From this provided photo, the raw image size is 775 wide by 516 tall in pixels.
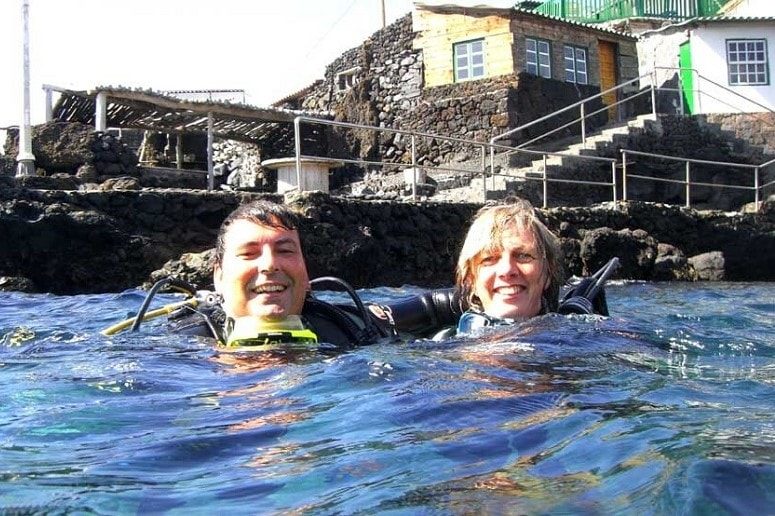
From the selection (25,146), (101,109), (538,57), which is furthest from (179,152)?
(538,57)

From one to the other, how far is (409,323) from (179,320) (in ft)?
4.12

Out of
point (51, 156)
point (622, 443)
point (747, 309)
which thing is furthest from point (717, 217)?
point (622, 443)

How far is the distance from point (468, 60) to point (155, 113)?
29.9ft

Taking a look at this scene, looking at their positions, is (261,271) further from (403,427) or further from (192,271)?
(192,271)

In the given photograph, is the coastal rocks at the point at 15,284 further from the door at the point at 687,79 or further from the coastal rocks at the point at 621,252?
the door at the point at 687,79

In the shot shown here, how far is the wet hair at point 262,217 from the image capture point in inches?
157

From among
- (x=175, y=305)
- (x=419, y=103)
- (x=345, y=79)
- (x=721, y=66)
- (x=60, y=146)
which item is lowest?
(x=175, y=305)

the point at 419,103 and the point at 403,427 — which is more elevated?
the point at 419,103

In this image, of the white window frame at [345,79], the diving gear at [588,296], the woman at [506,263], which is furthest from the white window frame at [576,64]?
the woman at [506,263]

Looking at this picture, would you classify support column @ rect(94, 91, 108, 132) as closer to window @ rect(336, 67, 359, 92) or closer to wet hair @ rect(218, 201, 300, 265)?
window @ rect(336, 67, 359, 92)

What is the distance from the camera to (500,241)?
412 cm

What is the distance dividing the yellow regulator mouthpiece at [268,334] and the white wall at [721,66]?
23793 millimetres

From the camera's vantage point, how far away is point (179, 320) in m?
4.73

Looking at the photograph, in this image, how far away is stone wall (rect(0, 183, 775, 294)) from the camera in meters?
11.1
